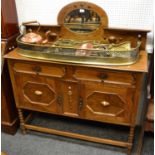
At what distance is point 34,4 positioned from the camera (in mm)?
1754

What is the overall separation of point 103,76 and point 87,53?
7.4 inches

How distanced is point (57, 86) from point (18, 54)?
0.38 m

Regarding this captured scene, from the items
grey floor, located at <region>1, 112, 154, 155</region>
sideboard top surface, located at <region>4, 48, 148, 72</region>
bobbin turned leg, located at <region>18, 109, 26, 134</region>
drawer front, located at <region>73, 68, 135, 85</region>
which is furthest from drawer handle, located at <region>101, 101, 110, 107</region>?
bobbin turned leg, located at <region>18, 109, 26, 134</region>

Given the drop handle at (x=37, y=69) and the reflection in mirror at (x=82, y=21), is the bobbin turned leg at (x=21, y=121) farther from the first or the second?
the reflection in mirror at (x=82, y=21)

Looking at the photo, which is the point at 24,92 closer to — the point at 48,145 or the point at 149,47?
the point at 48,145

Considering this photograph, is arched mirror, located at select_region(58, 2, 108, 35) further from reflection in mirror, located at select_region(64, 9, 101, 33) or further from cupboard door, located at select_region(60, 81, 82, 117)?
cupboard door, located at select_region(60, 81, 82, 117)

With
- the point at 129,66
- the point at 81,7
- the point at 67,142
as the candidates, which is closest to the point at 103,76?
the point at 129,66

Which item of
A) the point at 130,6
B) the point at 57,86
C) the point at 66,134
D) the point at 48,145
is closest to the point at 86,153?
the point at 66,134

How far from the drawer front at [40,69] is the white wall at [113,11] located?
0.45 m

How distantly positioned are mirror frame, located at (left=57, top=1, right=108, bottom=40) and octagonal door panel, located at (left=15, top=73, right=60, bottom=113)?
1.37ft

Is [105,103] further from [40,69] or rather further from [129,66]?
[40,69]

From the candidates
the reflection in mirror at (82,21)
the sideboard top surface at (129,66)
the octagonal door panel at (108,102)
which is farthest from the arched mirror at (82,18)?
the octagonal door panel at (108,102)

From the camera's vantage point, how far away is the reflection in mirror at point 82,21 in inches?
64.2

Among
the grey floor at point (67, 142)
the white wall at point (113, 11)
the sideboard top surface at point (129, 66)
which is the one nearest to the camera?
the sideboard top surface at point (129, 66)
